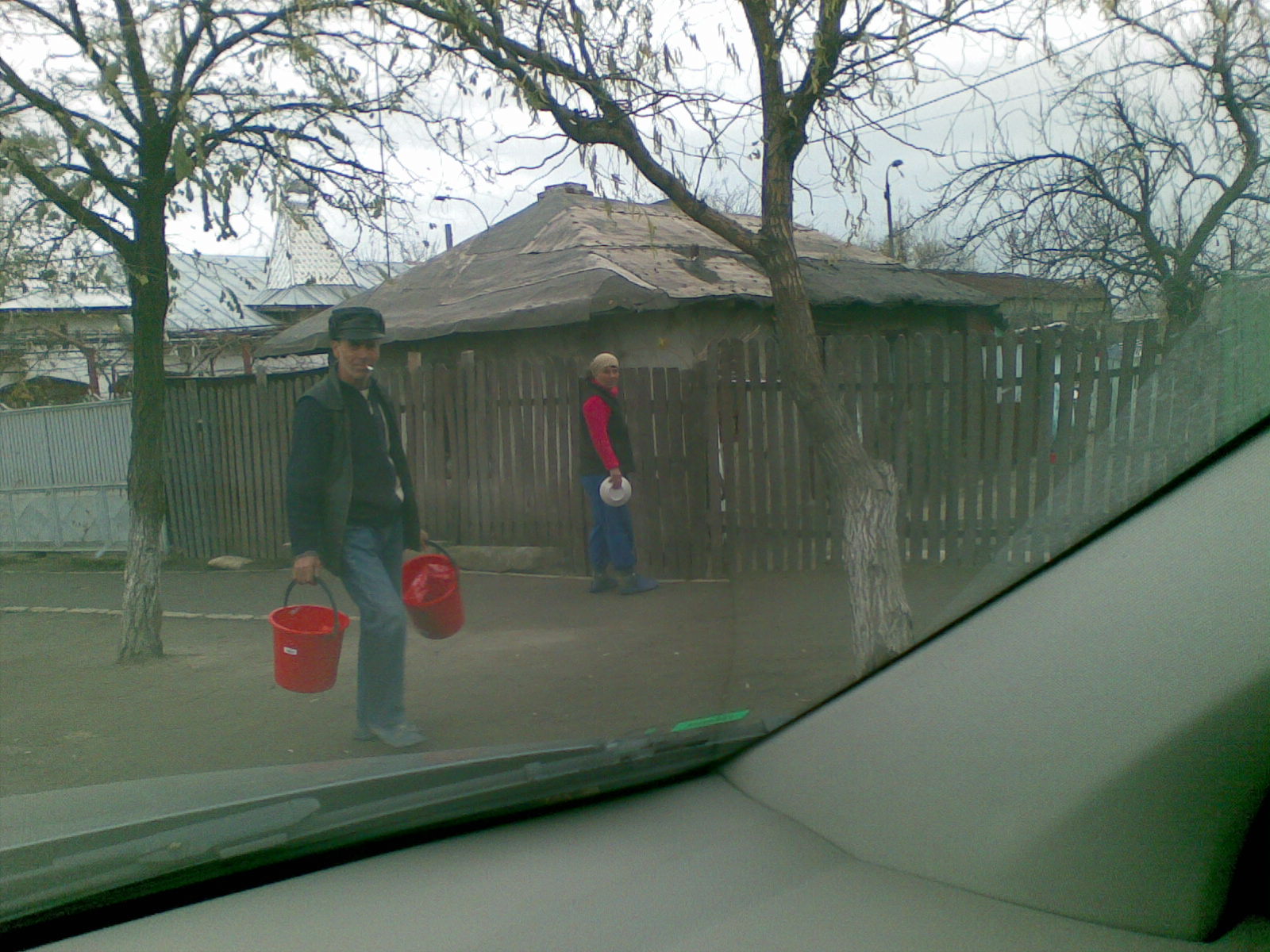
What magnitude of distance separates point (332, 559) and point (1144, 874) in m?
3.50

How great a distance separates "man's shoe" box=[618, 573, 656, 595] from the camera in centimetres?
812

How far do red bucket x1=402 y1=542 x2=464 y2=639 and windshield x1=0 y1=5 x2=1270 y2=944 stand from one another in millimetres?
17

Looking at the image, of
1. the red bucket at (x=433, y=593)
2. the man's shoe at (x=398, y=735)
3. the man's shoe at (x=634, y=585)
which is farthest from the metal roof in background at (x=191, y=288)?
the man's shoe at (x=398, y=735)

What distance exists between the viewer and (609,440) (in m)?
8.01

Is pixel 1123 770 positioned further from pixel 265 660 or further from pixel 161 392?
pixel 161 392

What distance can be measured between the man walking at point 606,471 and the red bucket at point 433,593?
9.69ft

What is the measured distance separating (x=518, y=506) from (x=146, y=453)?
3.56m

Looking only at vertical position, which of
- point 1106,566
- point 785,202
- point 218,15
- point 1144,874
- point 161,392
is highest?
point 218,15

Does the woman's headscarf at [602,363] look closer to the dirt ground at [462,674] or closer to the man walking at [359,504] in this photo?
the dirt ground at [462,674]

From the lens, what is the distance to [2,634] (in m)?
7.94

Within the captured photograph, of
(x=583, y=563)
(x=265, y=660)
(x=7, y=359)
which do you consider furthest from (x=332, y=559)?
(x=7, y=359)

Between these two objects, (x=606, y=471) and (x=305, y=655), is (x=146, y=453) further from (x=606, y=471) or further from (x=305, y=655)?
(x=606, y=471)

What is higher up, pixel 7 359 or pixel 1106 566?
pixel 7 359

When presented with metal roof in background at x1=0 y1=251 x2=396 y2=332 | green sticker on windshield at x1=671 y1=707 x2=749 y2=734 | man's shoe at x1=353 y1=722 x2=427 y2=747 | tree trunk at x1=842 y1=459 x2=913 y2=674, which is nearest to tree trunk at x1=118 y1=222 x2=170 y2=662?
metal roof in background at x1=0 y1=251 x2=396 y2=332
